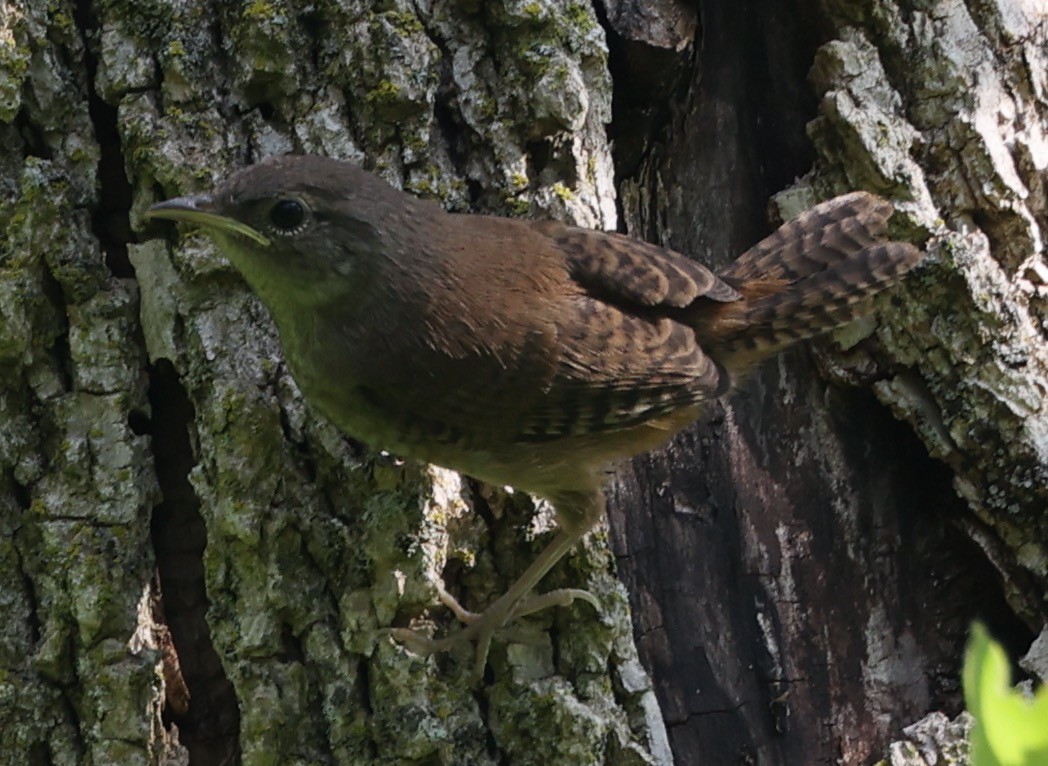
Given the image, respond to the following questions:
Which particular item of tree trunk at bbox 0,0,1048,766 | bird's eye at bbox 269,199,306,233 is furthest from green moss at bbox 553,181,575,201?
bird's eye at bbox 269,199,306,233

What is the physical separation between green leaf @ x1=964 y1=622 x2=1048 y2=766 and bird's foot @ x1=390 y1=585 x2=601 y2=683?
2.34 metres

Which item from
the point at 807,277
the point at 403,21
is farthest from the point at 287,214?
the point at 807,277

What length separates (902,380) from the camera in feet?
11.5

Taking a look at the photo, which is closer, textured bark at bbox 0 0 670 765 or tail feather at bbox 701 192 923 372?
textured bark at bbox 0 0 670 765

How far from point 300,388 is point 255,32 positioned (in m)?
1.02

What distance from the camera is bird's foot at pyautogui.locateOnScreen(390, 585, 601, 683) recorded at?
9.65 ft

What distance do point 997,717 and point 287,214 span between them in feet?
8.59

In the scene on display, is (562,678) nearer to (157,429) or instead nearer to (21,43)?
(157,429)

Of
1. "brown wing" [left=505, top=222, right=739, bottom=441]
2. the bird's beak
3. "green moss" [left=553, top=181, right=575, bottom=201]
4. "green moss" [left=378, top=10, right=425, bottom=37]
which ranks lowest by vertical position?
"brown wing" [left=505, top=222, right=739, bottom=441]

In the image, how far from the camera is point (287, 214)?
3.00 meters

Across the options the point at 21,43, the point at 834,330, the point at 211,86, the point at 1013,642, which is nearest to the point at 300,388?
the point at 211,86

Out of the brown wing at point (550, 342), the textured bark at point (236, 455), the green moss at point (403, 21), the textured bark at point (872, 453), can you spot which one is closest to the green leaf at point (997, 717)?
the textured bark at point (236, 455)

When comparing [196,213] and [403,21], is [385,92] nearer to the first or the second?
[403,21]

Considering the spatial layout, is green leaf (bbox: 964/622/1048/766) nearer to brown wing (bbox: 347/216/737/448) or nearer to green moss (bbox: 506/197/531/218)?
brown wing (bbox: 347/216/737/448)
